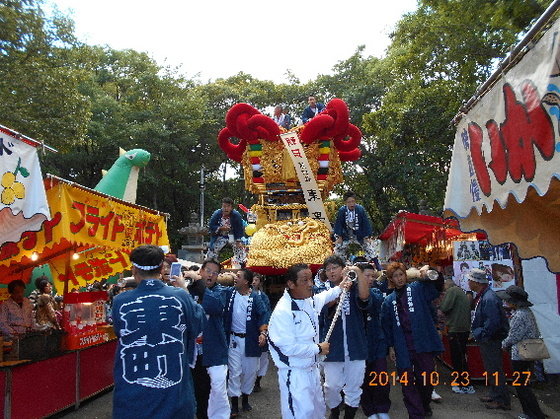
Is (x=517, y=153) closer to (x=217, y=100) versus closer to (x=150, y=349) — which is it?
(x=150, y=349)

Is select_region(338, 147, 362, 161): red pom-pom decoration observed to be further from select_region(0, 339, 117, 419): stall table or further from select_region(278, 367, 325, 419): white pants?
select_region(278, 367, 325, 419): white pants

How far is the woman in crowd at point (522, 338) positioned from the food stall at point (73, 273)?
5.31 metres

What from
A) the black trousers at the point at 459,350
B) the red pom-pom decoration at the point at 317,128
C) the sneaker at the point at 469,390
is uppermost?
the red pom-pom decoration at the point at 317,128

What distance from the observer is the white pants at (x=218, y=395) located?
4711mm

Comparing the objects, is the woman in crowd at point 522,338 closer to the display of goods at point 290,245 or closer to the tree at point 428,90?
the display of goods at point 290,245

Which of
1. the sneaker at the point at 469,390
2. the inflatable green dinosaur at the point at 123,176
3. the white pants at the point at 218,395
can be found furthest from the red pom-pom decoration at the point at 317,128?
the white pants at the point at 218,395

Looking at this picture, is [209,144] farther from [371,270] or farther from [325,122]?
[371,270]

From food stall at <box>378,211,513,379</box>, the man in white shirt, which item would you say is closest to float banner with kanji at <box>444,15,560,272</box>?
food stall at <box>378,211,513,379</box>

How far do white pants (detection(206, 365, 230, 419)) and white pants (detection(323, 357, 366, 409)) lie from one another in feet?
3.65

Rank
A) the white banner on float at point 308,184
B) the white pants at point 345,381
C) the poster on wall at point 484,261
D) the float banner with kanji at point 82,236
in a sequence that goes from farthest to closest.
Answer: the white banner on float at point 308,184, the poster on wall at point 484,261, the float banner with kanji at point 82,236, the white pants at point 345,381

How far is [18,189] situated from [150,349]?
2.25m

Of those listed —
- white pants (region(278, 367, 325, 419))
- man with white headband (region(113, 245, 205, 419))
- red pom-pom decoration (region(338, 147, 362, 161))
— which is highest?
red pom-pom decoration (region(338, 147, 362, 161))

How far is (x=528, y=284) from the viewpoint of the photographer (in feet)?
24.8

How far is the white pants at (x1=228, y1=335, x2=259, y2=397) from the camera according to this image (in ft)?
17.9
